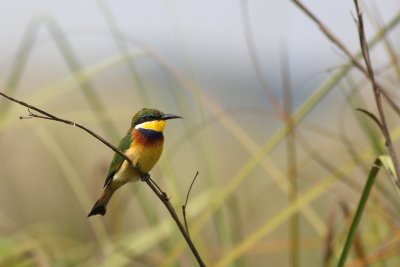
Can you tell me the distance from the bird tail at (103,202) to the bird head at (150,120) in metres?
0.18

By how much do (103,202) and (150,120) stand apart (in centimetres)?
23

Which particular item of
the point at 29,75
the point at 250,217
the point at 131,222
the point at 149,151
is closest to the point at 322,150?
the point at 250,217

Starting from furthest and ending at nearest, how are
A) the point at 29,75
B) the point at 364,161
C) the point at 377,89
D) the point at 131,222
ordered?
the point at 29,75
the point at 131,222
the point at 364,161
the point at 377,89

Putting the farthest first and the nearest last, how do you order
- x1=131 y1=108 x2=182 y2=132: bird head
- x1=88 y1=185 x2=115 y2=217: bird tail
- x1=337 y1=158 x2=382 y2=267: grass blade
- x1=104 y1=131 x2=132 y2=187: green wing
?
x1=104 y1=131 x2=132 y2=187: green wing
x1=131 y1=108 x2=182 y2=132: bird head
x1=88 y1=185 x2=115 y2=217: bird tail
x1=337 y1=158 x2=382 y2=267: grass blade

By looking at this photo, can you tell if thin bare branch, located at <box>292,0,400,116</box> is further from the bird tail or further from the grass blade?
the bird tail

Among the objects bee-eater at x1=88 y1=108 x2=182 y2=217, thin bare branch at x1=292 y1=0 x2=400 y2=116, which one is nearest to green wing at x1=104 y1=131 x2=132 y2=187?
bee-eater at x1=88 y1=108 x2=182 y2=217

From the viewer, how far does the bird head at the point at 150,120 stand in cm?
171

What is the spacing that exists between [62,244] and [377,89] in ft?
4.33

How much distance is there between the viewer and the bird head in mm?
1710

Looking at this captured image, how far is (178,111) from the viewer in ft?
7.08

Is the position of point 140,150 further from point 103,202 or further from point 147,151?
point 103,202

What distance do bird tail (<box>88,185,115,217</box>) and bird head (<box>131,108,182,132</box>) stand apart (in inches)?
7.2

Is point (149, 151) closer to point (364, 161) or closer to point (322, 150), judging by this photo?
point (364, 161)

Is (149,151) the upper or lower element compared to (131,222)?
upper
